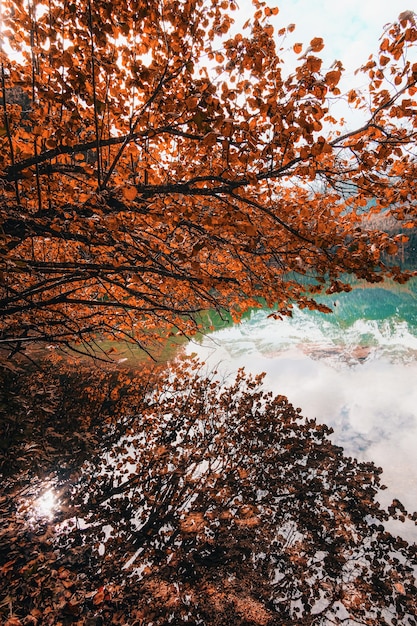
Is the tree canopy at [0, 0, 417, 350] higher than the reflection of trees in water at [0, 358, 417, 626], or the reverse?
the tree canopy at [0, 0, 417, 350]

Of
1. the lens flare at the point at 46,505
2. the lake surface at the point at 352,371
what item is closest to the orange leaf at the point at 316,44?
the lake surface at the point at 352,371

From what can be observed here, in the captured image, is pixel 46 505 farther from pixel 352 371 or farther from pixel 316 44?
pixel 352 371

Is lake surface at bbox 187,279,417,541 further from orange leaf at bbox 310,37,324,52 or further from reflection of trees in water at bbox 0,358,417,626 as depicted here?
orange leaf at bbox 310,37,324,52

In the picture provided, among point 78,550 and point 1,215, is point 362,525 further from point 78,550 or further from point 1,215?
point 1,215

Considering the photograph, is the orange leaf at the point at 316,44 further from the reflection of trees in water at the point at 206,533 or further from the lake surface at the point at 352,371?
the reflection of trees in water at the point at 206,533

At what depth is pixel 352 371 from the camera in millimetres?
14906

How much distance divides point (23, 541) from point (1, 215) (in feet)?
17.3

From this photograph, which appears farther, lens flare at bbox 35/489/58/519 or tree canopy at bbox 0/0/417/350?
lens flare at bbox 35/489/58/519

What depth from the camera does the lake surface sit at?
8516mm

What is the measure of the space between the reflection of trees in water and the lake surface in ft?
3.39

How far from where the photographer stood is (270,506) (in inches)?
244

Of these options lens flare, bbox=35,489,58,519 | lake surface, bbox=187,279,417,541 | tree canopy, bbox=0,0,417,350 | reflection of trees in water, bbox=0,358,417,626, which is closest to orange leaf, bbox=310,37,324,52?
tree canopy, bbox=0,0,417,350

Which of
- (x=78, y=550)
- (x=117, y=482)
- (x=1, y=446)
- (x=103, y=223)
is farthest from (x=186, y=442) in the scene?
(x=103, y=223)

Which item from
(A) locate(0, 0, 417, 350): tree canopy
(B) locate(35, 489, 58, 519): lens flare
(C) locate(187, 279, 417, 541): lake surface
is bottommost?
(C) locate(187, 279, 417, 541): lake surface
